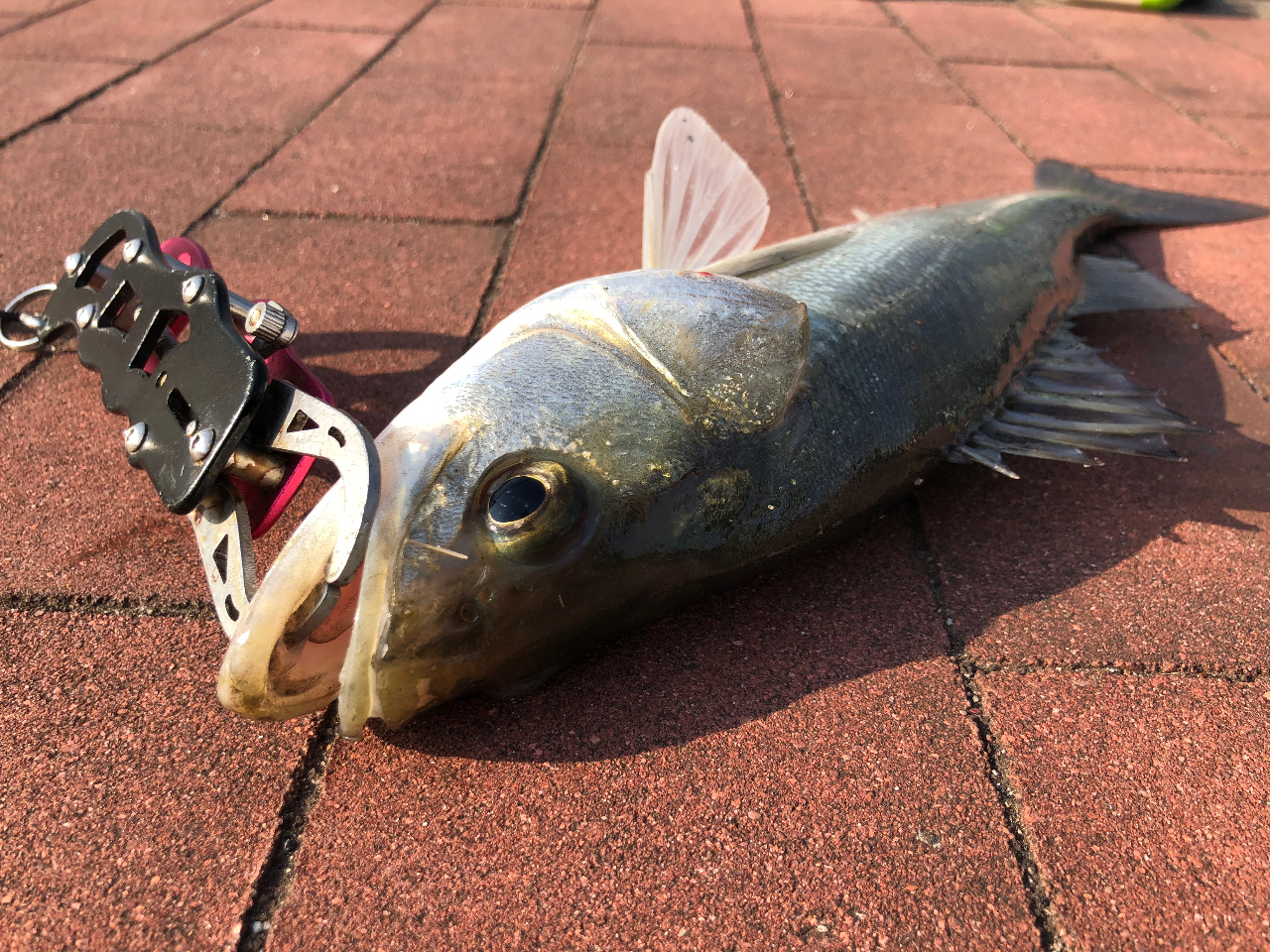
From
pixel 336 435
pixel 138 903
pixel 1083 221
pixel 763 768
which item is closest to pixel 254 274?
pixel 336 435

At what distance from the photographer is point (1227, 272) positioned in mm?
3975

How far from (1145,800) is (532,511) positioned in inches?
57.7

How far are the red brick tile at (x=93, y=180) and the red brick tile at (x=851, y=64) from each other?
3.55 meters

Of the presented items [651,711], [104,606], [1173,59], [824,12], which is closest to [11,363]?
[104,606]

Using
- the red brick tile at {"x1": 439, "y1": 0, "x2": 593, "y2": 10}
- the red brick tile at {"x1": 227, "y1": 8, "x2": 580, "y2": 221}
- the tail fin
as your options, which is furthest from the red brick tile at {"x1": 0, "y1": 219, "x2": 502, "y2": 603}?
the red brick tile at {"x1": 439, "y1": 0, "x2": 593, "y2": 10}

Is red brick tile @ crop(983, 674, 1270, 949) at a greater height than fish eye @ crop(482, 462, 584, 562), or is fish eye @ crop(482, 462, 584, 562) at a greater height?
fish eye @ crop(482, 462, 584, 562)

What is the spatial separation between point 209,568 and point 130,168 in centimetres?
334

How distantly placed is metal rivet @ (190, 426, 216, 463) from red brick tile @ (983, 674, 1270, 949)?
1.81 meters

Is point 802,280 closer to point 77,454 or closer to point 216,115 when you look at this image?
point 77,454

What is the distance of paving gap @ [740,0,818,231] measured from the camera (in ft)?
14.0

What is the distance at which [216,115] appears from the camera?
475cm

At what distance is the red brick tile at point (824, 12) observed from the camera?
7.07 m

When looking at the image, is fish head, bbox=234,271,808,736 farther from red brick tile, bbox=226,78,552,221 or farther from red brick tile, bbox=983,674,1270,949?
red brick tile, bbox=226,78,552,221

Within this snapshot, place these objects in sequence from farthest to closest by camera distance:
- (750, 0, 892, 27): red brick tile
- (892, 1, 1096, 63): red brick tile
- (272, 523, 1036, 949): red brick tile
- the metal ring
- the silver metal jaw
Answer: (750, 0, 892, 27): red brick tile → (892, 1, 1096, 63): red brick tile → the metal ring → (272, 523, 1036, 949): red brick tile → the silver metal jaw
